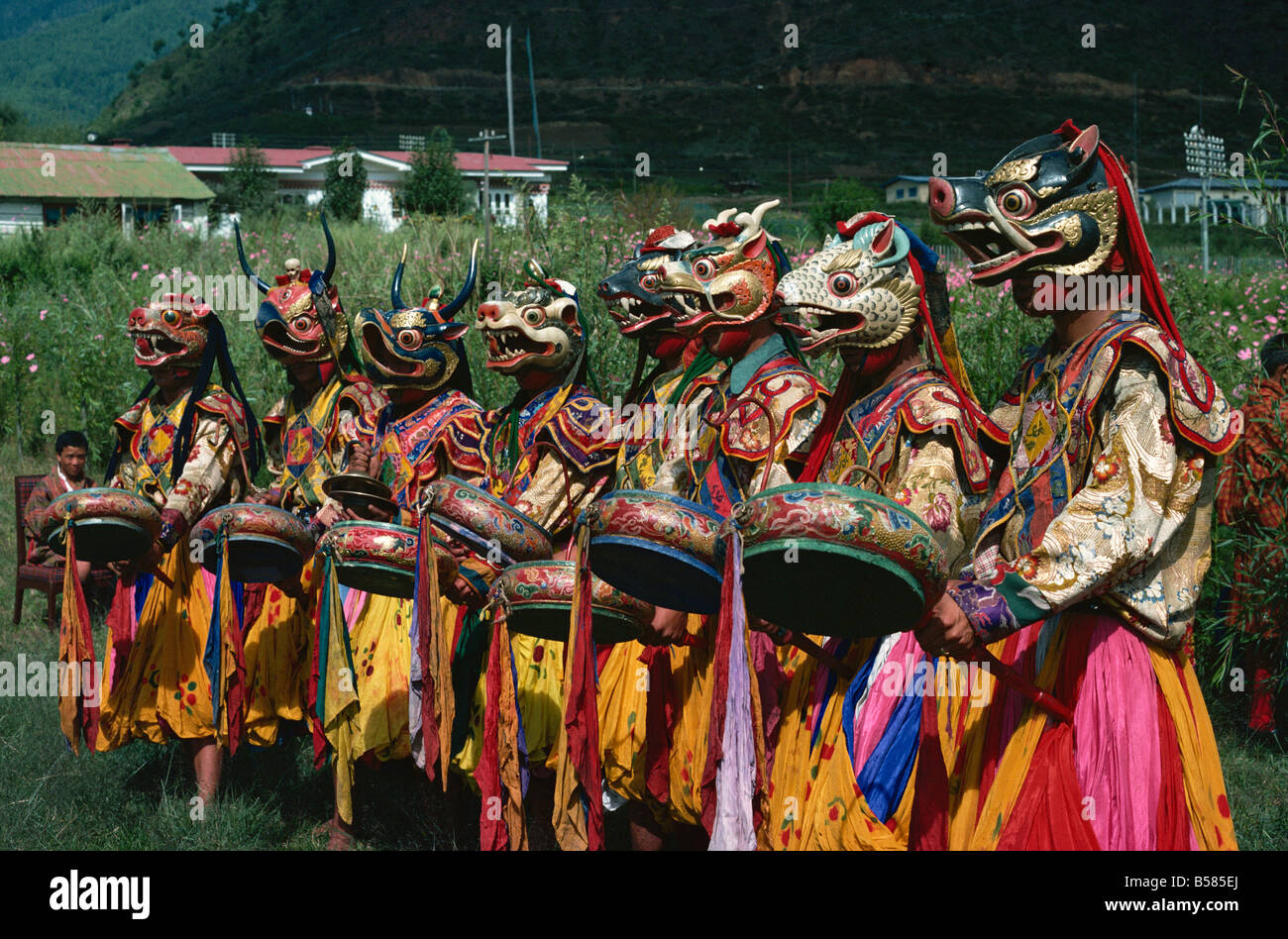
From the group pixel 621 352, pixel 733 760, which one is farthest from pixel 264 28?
pixel 733 760

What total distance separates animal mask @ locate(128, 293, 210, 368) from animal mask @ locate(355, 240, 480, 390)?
2.63ft

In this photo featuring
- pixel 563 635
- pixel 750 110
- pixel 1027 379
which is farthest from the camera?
pixel 750 110

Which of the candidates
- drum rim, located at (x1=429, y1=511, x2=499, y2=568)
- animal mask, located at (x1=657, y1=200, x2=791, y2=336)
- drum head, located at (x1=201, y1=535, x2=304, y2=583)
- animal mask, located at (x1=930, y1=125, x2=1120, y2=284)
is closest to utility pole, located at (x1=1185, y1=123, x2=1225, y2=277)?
animal mask, located at (x1=657, y1=200, x2=791, y2=336)

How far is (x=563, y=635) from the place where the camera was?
173 inches

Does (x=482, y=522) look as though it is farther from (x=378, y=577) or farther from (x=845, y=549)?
(x=845, y=549)

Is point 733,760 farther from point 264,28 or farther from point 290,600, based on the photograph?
point 264,28

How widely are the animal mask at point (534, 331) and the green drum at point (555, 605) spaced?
1153mm

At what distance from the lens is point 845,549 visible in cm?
255

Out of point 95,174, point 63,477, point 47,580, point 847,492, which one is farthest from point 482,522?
point 95,174

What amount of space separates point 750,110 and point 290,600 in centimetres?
6142

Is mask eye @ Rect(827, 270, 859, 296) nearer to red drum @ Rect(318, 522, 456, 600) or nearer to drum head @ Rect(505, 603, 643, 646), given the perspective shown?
drum head @ Rect(505, 603, 643, 646)

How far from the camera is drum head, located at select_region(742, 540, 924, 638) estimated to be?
8.48 feet

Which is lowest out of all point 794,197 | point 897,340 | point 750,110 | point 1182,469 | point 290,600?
point 290,600

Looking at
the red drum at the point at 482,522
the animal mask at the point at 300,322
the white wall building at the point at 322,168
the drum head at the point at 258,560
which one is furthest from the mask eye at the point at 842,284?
the white wall building at the point at 322,168
